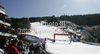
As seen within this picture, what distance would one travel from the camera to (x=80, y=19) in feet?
220

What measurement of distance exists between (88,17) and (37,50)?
240 feet

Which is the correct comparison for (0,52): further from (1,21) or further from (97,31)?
(97,31)

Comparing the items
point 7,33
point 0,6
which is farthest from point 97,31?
point 0,6

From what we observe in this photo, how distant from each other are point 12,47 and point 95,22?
70.7 metres

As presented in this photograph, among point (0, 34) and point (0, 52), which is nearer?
point (0, 52)

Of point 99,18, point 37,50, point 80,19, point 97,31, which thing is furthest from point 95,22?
point 37,50

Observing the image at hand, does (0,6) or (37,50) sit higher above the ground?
(0,6)

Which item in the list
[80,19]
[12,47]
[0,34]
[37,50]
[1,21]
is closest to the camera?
[37,50]

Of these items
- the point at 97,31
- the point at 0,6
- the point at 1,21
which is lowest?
the point at 97,31

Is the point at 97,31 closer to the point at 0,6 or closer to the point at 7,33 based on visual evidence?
the point at 7,33

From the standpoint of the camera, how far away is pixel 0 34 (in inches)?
553

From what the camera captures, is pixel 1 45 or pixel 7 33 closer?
pixel 1 45

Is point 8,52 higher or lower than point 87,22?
lower

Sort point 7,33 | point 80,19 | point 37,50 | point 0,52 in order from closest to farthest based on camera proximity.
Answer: point 0,52 < point 37,50 < point 7,33 < point 80,19
